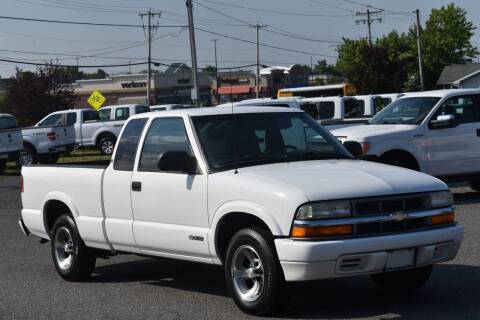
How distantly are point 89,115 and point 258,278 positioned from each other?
28.7 meters

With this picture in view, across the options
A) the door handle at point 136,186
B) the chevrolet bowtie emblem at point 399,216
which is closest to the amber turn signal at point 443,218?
the chevrolet bowtie emblem at point 399,216

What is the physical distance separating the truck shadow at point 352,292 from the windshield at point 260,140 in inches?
48.6

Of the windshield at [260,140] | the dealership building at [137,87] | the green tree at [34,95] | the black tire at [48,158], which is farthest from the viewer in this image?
the dealership building at [137,87]

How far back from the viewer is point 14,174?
2795 centimetres

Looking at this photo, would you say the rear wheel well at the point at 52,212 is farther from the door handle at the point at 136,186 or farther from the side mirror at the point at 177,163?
the side mirror at the point at 177,163

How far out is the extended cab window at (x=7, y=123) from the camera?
2766 centimetres

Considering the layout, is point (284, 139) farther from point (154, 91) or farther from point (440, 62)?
point (154, 91)

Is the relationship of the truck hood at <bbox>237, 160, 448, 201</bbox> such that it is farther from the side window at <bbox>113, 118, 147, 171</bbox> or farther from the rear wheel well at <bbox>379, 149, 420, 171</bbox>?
the rear wheel well at <bbox>379, 149, 420, 171</bbox>

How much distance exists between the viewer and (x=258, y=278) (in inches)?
274

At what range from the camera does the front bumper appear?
645cm

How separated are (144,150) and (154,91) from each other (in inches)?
3496

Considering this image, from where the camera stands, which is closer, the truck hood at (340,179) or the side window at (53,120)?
the truck hood at (340,179)

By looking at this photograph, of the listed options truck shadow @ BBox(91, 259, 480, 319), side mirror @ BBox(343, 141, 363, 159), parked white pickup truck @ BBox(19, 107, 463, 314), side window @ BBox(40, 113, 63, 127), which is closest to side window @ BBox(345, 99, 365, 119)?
side window @ BBox(40, 113, 63, 127)

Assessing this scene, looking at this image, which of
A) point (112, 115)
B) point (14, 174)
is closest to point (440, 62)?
point (112, 115)
